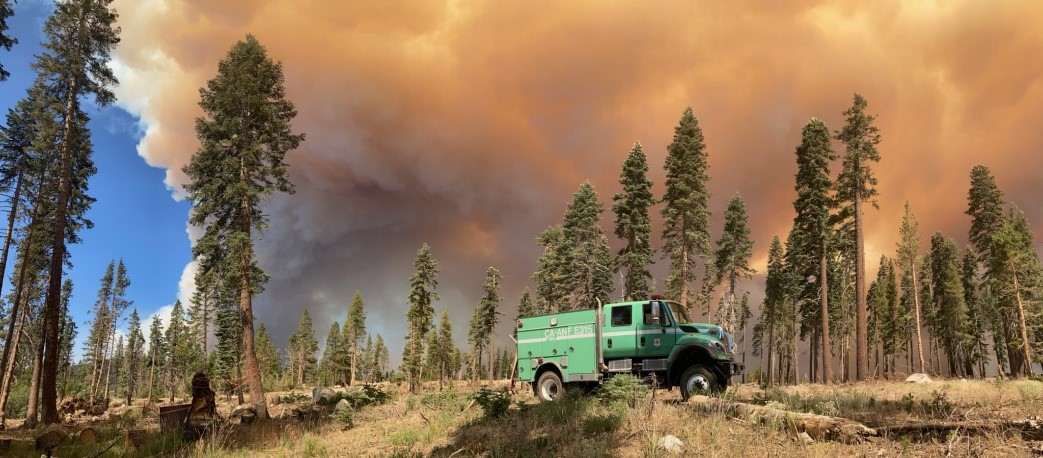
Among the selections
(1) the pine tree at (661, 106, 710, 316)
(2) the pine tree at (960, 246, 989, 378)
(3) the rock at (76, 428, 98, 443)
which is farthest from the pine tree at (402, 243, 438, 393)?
(2) the pine tree at (960, 246, 989, 378)

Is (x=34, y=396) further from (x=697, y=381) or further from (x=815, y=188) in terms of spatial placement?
(x=815, y=188)

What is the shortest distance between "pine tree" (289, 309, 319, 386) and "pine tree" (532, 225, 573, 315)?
193 feet

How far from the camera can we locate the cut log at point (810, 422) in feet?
29.6

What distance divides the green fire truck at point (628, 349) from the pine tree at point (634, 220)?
76.9 ft

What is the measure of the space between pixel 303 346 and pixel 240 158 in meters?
82.0

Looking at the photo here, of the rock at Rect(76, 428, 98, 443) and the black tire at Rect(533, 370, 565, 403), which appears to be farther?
the black tire at Rect(533, 370, 565, 403)

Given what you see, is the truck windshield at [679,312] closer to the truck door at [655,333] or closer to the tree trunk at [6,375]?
the truck door at [655,333]

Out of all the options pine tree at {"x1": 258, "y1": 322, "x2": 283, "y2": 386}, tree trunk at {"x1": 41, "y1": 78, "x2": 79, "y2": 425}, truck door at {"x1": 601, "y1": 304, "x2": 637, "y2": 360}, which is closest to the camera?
truck door at {"x1": 601, "y1": 304, "x2": 637, "y2": 360}

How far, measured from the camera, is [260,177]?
2462cm

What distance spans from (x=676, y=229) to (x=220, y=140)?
28757 millimetres

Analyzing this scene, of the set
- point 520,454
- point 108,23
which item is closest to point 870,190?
point 520,454

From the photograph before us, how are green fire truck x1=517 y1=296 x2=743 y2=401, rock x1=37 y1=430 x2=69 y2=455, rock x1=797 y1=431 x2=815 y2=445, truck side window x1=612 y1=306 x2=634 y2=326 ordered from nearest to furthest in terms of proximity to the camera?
1. rock x1=797 y1=431 x2=815 y2=445
2. rock x1=37 y1=430 x2=69 y2=455
3. green fire truck x1=517 y1=296 x2=743 y2=401
4. truck side window x1=612 y1=306 x2=634 y2=326

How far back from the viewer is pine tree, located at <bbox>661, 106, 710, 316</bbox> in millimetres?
37156

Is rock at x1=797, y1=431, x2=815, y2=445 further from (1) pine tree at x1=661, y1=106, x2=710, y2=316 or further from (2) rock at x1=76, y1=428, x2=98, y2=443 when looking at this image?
(1) pine tree at x1=661, y1=106, x2=710, y2=316
